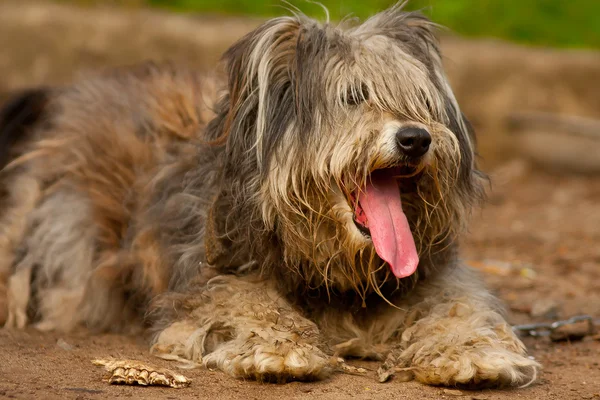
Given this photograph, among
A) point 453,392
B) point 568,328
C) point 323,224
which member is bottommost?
point 568,328

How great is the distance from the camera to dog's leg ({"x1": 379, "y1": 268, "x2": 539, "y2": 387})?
4.10m

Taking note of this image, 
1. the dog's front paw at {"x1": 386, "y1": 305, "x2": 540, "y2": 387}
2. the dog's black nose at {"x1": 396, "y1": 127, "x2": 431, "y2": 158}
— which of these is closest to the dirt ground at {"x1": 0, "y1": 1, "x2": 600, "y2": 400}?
the dog's front paw at {"x1": 386, "y1": 305, "x2": 540, "y2": 387}

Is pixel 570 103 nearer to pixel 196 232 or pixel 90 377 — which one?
pixel 196 232

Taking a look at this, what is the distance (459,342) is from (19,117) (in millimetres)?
3220

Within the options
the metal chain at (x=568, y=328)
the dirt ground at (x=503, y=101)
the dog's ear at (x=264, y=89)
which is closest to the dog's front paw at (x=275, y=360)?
the dog's ear at (x=264, y=89)

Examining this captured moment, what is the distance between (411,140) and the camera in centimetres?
416

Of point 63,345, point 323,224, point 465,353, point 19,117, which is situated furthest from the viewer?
point 19,117

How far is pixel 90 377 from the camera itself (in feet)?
13.4

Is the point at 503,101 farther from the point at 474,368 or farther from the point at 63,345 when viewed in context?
the point at 474,368

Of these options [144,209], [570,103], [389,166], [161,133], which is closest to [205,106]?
[161,133]

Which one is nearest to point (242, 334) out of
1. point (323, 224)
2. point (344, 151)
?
point (323, 224)

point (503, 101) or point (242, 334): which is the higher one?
point (503, 101)

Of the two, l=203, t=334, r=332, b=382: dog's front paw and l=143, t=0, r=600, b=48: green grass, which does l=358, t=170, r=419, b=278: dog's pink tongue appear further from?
l=143, t=0, r=600, b=48: green grass

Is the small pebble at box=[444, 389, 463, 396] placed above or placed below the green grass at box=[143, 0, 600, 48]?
below
